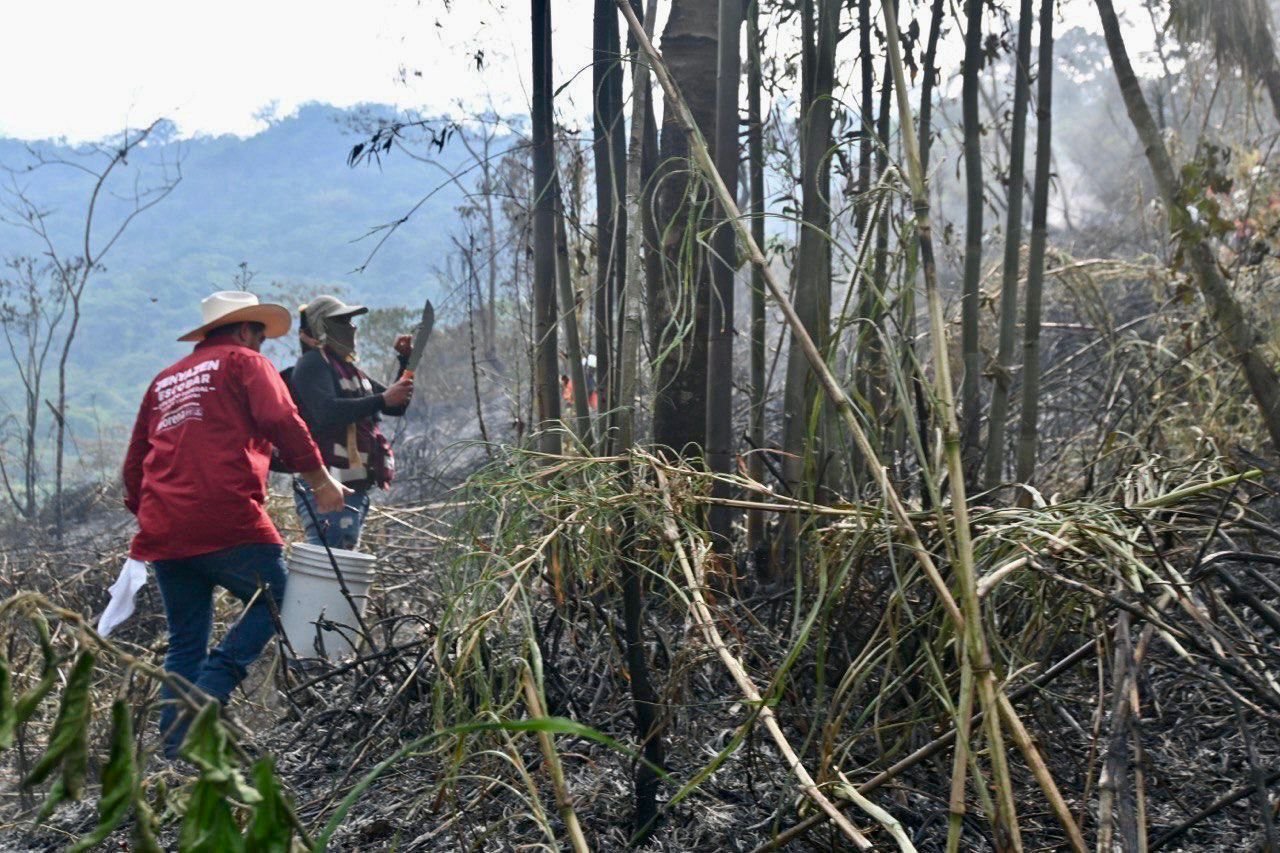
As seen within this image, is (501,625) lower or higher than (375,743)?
higher

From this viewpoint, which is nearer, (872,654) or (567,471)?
(872,654)

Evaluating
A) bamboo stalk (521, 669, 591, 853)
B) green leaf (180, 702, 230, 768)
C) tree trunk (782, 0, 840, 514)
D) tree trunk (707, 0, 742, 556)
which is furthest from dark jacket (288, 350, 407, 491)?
green leaf (180, 702, 230, 768)

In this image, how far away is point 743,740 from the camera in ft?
7.00

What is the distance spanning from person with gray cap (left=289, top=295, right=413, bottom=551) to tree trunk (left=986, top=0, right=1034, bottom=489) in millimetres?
2591

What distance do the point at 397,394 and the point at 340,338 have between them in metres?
0.43

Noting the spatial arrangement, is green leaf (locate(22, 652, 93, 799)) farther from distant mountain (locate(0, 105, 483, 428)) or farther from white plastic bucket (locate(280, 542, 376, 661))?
distant mountain (locate(0, 105, 483, 428))

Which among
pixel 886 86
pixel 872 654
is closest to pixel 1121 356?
pixel 886 86

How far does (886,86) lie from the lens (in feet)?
12.1

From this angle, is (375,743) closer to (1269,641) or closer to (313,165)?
(1269,641)

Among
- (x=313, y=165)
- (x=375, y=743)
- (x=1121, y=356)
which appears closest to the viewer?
(x=375, y=743)

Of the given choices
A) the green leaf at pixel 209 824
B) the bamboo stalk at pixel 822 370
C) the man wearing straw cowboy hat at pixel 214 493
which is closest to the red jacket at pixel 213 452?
the man wearing straw cowboy hat at pixel 214 493

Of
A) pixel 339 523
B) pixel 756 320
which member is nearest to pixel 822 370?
pixel 756 320

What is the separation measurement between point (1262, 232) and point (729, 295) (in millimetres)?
2622

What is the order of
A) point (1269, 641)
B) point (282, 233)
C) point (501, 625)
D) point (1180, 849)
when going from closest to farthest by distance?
point (501, 625) < point (1180, 849) < point (1269, 641) < point (282, 233)
